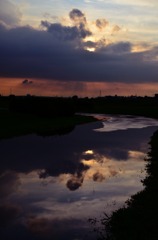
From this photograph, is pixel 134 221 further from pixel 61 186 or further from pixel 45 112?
pixel 45 112

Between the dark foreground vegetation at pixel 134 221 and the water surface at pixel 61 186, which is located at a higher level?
the dark foreground vegetation at pixel 134 221

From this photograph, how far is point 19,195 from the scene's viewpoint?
20000mm

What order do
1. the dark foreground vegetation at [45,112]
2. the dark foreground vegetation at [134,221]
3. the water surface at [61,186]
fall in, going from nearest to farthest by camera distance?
the dark foreground vegetation at [134,221] < the water surface at [61,186] < the dark foreground vegetation at [45,112]

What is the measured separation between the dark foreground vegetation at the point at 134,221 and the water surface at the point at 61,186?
0.56 metres

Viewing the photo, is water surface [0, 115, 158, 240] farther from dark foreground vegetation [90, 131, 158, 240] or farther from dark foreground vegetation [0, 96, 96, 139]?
dark foreground vegetation [0, 96, 96, 139]

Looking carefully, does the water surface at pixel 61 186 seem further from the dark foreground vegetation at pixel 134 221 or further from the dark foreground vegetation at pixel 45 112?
the dark foreground vegetation at pixel 45 112

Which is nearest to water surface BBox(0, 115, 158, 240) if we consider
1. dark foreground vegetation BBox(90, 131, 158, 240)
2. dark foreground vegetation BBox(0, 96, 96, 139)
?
dark foreground vegetation BBox(90, 131, 158, 240)

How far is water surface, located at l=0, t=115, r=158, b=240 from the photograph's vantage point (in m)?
15.1

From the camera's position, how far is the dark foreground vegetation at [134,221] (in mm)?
13995

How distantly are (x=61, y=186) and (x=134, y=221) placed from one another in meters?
7.69

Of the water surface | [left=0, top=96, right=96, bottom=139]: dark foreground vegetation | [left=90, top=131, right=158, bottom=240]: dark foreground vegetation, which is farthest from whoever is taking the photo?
[left=0, top=96, right=96, bottom=139]: dark foreground vegetation

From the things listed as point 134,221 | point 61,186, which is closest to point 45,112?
point 61,186

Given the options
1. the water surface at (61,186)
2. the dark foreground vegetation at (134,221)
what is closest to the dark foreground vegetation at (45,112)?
the water surface at (61,186)

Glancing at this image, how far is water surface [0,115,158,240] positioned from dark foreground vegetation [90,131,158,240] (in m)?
0.56
